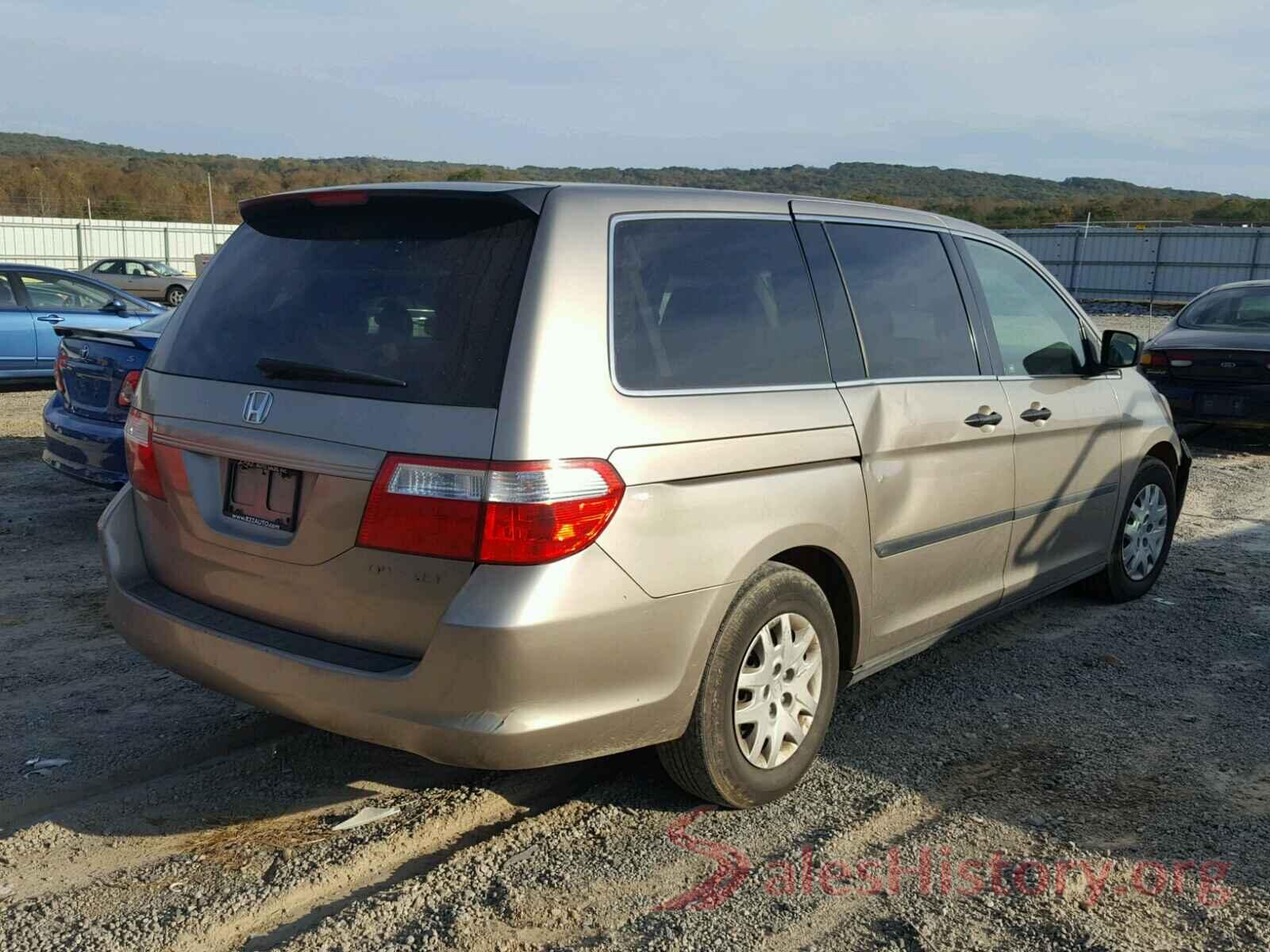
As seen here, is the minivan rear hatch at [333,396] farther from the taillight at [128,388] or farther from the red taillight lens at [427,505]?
the taillight at [128,388]

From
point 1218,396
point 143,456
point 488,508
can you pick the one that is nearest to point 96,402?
point 143,456

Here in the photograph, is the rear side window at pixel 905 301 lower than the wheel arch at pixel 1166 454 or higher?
higher

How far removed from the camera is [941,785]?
3.81 m

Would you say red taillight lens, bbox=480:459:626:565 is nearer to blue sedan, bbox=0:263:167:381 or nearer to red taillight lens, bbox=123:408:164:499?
red taillight lens, bbox=123:408:164:499

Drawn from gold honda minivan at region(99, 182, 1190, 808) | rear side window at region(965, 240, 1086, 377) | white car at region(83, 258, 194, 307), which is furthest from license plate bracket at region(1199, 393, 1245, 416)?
white car at region(83, 258, 194, 307)

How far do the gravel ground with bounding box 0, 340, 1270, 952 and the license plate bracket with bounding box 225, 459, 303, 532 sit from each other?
37.9 inches

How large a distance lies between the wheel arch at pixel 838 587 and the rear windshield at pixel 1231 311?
336 inches

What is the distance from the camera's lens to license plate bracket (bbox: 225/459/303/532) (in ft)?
10.2

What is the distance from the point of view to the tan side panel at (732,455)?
119 inches

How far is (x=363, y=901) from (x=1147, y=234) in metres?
37.9

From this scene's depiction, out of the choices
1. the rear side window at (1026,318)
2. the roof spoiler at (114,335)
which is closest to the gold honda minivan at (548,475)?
the rear side window at (1026,318)

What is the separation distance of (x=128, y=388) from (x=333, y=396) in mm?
3601

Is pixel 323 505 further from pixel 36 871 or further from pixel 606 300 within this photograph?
pixel 36 871

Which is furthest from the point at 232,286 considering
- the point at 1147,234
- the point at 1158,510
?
the point at 1147,234
